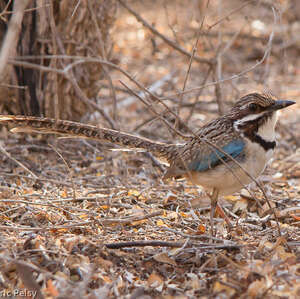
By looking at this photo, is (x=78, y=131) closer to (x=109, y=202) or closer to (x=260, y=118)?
(x=109, y=202)

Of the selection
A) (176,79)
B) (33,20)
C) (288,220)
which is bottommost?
(288,220)

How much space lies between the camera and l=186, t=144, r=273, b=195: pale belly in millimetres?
4758

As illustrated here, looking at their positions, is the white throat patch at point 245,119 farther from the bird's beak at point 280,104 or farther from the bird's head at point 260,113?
the bird's beak at point 280,104

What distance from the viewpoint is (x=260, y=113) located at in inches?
188

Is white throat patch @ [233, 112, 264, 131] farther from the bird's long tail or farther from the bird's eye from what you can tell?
the bird's long tail

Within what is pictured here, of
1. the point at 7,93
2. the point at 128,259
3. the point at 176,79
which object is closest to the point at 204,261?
the point at 128,259

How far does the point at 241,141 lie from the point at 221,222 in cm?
91

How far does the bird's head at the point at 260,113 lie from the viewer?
4.75 m

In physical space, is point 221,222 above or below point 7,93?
below

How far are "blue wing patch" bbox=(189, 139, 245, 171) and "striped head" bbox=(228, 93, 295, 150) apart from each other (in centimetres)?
12

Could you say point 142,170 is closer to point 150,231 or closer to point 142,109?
point 150,231

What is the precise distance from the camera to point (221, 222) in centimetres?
523

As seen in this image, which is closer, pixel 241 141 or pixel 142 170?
pixel 241 141

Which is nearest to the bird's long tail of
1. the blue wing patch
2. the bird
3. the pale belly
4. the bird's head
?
the bird
